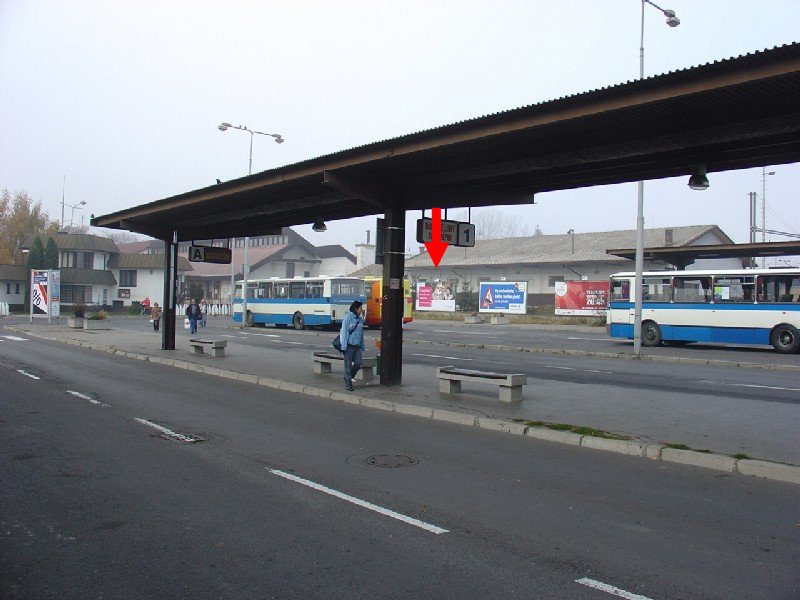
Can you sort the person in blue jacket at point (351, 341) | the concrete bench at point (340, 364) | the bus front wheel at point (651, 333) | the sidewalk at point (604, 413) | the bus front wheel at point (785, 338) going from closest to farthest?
the sidewalk at point (604, 413) → the person in blue jacket at point (351, 341) → the concrete bench at point (340, 364) → the bus front wheel at point (785, 338) → the bus front wheel at point (651, 333)

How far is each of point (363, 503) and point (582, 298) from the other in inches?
1666

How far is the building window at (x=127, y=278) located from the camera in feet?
227

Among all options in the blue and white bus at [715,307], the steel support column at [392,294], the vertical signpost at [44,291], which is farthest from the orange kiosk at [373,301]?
the steel support column at [392,294]

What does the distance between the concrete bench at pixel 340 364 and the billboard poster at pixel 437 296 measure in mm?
41536

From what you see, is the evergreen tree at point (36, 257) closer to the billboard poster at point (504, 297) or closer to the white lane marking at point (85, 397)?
the billboard poster at point (504, 297)

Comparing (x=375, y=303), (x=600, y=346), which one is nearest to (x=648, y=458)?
(x=600, y=346)

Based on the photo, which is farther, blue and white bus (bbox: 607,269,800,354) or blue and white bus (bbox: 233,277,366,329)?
blue and white bus (bbox: 233,277,366,329)

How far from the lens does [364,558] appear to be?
508cm

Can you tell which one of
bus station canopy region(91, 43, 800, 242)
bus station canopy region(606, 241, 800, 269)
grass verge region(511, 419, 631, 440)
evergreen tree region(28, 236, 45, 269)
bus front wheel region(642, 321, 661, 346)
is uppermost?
evergreen tree region(28, 236, 45, 269)

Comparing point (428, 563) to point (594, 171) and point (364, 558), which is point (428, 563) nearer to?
point (364, 558)

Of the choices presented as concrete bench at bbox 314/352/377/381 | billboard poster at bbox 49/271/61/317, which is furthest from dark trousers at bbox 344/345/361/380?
billboard poster at bbox 49/271/61/317

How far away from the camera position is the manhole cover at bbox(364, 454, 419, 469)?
26.3 ft

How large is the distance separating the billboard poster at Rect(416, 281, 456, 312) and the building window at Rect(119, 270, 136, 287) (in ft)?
99.1

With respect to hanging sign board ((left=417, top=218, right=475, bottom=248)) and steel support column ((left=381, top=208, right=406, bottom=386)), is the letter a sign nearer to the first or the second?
steel support column ((left=381, top=208, right=406, bottom=386))
